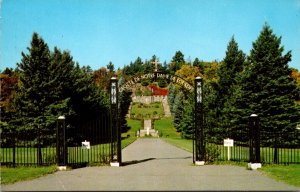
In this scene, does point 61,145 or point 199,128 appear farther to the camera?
point 199,128

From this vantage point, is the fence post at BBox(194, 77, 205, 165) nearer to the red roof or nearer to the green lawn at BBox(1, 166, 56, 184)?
the green lawn at BBox(1, 166, 56, 184)

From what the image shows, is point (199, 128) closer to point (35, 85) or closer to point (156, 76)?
point (156, 76)

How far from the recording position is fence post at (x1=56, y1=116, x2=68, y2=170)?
52.7 feet

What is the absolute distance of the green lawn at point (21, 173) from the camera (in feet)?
42.5

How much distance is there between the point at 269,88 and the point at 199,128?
17.5 meters

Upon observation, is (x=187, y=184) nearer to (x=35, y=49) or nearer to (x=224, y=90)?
(x=35, y=49)

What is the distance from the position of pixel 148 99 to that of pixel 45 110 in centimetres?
9569

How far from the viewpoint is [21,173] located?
14.4 m

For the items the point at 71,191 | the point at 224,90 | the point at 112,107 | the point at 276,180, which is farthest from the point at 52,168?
the point at 224,90

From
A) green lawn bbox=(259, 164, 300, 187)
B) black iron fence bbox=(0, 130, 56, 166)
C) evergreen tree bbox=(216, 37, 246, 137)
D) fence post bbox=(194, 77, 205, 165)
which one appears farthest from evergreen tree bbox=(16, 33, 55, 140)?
green lawn bbox=(259, 164, 300, 187)

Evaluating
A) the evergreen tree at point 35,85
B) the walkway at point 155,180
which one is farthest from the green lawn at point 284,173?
the evergreen tree at point 35,85

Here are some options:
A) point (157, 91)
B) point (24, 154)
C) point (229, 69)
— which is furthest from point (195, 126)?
point (157, 91)

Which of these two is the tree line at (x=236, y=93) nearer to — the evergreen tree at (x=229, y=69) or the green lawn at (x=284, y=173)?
the evergreen tree at (x=229, y=69)

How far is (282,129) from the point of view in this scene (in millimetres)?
32406
